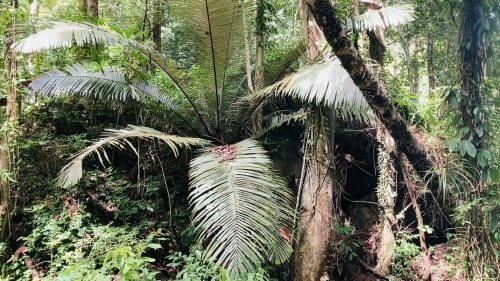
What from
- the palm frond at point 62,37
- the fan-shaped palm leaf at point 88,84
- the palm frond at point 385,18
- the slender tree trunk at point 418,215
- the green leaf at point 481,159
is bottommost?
the slender tree trunk at point 418,215

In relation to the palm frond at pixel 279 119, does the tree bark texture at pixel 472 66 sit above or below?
above

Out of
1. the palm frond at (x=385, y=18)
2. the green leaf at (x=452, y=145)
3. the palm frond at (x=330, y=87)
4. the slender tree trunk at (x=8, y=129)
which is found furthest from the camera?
the slender tree trunk at (x=8, y=129)

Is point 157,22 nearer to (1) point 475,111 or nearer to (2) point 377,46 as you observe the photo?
(2) point 377,46

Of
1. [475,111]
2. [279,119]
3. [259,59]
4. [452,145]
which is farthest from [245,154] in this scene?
[475,111]

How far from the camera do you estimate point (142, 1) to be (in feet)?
21.1

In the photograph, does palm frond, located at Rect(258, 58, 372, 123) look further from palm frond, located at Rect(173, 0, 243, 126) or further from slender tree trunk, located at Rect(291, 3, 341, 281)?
palm frond, located at Rect(173, 0, 243, 126)

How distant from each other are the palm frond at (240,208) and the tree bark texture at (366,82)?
3.48 ft

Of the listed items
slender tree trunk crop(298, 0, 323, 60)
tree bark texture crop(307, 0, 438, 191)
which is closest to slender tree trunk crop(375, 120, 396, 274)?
tree bark texture crop(307, 0, 438, 191)

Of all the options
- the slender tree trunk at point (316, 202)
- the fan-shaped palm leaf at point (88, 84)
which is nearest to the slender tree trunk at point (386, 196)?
the slender tree trunk at point (316, 202)

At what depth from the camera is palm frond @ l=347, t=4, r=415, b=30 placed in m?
2.80

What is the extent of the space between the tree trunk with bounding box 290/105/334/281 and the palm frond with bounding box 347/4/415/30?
2.67ft

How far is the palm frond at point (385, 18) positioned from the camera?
2803 mm

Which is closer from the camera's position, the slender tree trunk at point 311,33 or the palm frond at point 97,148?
the palm frond at point 97,148

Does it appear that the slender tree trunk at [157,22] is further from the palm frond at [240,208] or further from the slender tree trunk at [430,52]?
the slender tree trunk at [430,52]
